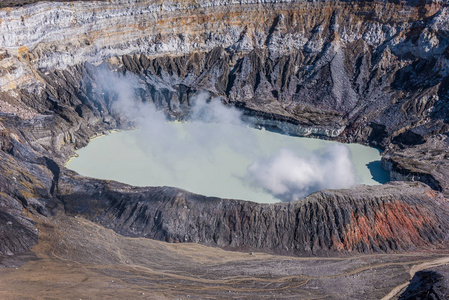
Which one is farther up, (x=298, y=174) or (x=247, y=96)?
(x=247, y=96)

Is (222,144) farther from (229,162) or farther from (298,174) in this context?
(298,174)

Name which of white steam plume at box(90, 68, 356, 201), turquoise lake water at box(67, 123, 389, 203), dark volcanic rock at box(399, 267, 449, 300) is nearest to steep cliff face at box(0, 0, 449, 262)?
white steam plume at box(90, 68, 356, 201)

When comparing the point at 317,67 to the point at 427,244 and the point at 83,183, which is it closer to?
the point at 427,244

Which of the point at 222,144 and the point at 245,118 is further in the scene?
the point at 245,118

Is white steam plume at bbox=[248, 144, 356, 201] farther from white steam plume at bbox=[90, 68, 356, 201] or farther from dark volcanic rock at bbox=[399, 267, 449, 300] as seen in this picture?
dark volcanic rock at bbox=[399, 267, 449, 300]

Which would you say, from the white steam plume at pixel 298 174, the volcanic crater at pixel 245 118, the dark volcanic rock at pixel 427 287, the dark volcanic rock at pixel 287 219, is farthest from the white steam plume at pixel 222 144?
the dark volcanic rock at pixel 427 287

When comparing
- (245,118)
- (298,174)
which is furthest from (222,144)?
(298,174)

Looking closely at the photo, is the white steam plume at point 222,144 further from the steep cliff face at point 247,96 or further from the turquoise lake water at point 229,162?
the steep cliff face at point 247,96

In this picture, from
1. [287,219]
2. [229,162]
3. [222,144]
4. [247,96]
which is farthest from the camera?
[247,96]

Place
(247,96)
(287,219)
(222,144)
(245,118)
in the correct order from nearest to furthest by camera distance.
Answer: (287,219) < (222,144) < (245,118) < (247,96)

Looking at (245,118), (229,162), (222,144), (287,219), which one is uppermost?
(245,118)
